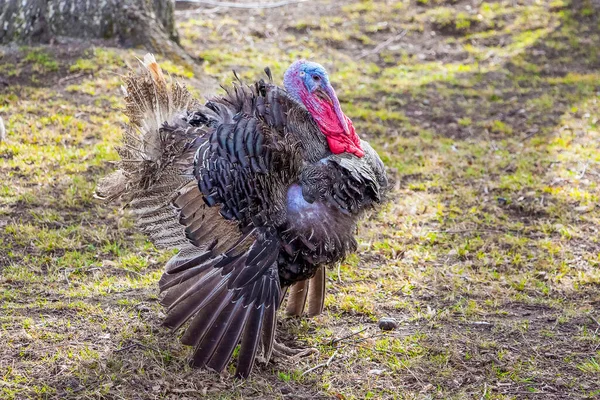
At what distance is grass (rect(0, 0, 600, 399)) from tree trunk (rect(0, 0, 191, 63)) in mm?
269

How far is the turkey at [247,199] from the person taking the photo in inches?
140

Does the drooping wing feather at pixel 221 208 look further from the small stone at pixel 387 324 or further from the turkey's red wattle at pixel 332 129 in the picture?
the small stone at pixel 387 324

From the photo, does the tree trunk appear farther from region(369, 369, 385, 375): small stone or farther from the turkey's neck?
region(369, 369, 385, 375): small stone

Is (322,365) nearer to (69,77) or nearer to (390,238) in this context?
(390,238)

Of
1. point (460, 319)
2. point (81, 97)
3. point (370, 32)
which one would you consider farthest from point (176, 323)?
point (370, 32)

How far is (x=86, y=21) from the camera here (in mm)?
7723

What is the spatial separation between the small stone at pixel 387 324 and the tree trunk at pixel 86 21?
4.69 meters

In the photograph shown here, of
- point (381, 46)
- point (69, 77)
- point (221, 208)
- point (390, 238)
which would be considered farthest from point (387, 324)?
point (381, 46)

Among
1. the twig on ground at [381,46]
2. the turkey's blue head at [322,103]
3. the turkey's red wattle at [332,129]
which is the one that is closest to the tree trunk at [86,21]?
the twig on ground at [381,46]

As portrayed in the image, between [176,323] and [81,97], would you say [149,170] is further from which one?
[81,97]

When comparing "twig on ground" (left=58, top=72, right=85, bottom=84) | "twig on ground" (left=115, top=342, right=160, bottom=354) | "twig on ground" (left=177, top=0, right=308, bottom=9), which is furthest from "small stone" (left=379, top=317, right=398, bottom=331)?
"twig on ground" (left=177, top=0, right=308, bottom=9)

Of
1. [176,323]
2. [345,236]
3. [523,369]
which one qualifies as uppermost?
[345,236]

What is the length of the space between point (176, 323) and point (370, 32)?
7712 millimetres

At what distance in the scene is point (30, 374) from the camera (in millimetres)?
3619
